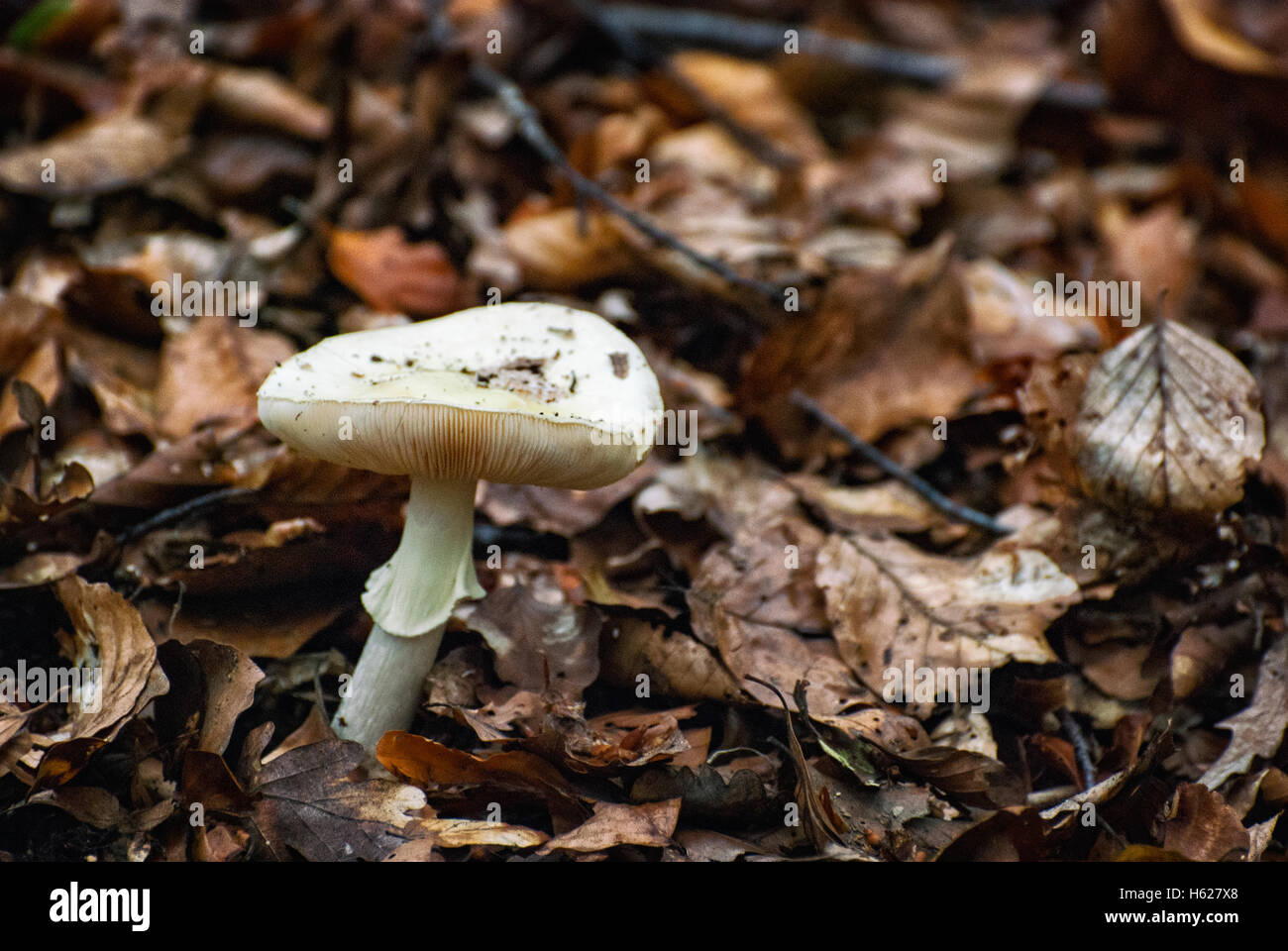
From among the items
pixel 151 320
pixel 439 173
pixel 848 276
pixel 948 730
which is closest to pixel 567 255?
pixel 439 173

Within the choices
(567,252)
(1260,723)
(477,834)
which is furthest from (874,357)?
(477,834)

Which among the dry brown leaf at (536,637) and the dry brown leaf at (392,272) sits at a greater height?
the dry brown leaf at (392,272)

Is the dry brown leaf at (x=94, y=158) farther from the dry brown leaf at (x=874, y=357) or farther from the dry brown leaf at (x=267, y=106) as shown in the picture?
the dry brown leaf at (x=874, y=357)

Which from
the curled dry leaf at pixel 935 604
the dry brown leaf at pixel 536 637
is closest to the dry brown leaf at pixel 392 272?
the dry brown leaf at pixel 536 637

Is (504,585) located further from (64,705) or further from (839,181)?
(839,181)

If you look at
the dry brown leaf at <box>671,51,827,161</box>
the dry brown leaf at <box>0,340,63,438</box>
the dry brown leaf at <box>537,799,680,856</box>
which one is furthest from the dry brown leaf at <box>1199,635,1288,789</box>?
the dry brown leaf at <box>671,51,827,161</box>

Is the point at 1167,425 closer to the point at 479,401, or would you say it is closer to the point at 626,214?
the point at 479,401

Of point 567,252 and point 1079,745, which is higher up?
point 567,252
